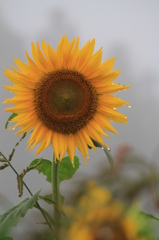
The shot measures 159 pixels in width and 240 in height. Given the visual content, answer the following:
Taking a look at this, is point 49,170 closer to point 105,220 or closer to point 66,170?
point 66,170

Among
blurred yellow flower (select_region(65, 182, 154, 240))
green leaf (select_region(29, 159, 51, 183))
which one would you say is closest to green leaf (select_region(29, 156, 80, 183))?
green leaf (select_region(29, 159, 51, 183))

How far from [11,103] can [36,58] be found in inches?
2.3

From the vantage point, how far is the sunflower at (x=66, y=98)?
0.39m

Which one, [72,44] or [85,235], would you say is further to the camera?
[72,44]

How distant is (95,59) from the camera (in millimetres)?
389

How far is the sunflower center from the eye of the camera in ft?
1.34

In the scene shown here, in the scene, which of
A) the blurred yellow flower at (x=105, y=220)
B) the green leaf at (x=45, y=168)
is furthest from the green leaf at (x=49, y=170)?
the blurred yellow flower at (x=105, y=220)

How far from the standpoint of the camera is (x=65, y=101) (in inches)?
16.2

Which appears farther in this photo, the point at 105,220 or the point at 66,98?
the point at 66,98

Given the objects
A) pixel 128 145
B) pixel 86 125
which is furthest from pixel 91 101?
pixel 128 145

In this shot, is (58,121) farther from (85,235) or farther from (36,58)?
(85,235)

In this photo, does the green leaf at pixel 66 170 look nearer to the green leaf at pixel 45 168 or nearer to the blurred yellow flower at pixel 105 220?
the green leaf at pixel 45 168

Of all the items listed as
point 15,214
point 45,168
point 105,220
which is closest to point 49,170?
point 45,168

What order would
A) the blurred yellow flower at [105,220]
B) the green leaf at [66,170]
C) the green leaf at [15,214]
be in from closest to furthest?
the blurred yellow flower at [105,220] < the green leaf at [15,214] < the green leaf at [66,170]
